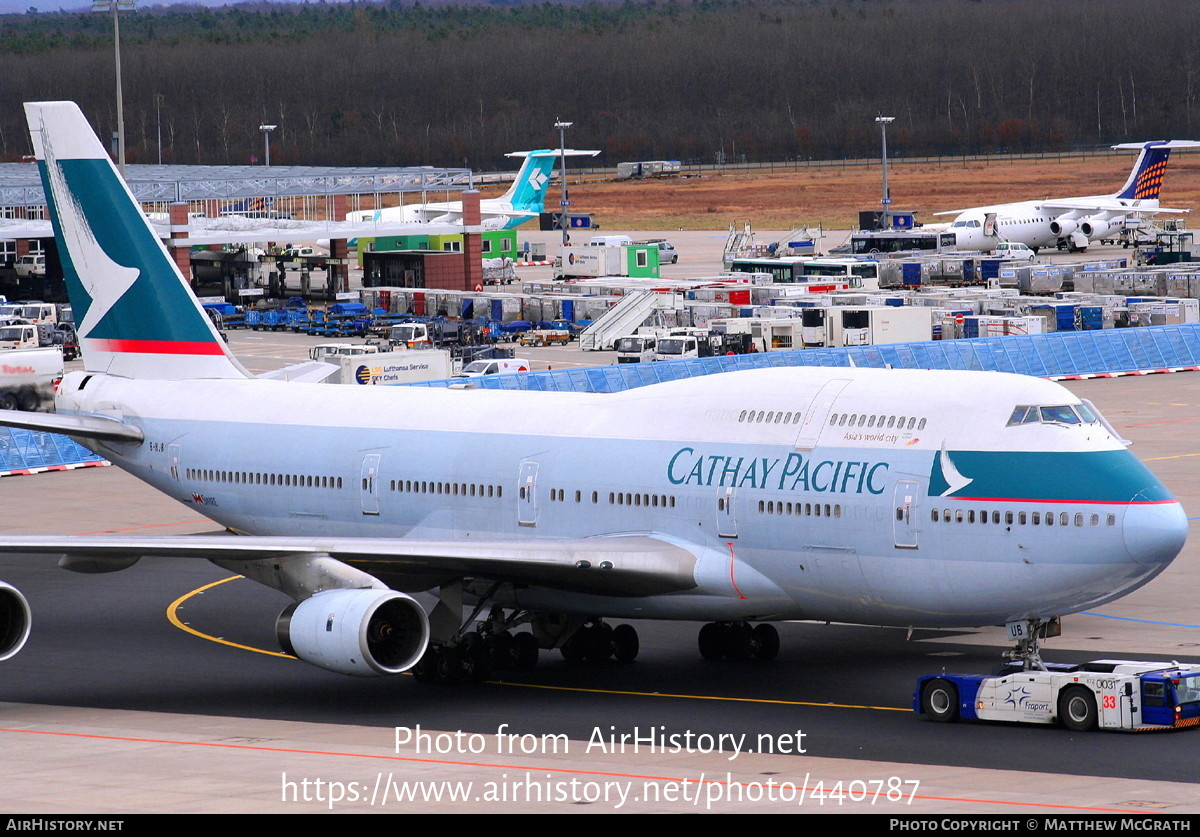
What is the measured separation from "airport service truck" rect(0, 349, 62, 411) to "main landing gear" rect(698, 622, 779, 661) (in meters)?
40.6

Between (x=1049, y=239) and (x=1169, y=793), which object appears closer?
(x=1169, y=793)

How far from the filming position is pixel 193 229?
119750 millimetres

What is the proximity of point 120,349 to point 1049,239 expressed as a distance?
117 meters

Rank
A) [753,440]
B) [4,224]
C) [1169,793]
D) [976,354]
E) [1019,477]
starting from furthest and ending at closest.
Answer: [4,224], [976,354], [753,440], [1019,477], [1169,793]

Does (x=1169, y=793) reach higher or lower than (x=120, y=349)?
lower

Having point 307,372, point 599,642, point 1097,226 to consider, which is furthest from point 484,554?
point 1097,226

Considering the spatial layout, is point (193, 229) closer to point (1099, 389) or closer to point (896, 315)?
point (896, 315)

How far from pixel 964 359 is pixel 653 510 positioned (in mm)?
45989

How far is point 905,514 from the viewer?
28.5 m

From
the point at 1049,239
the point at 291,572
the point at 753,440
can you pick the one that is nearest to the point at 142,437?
the point at 291,572

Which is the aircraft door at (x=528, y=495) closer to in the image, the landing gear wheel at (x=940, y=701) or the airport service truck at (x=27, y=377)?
the landing gear wheel at (x=940, y=701)

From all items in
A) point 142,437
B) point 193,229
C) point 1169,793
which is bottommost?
point 1169,793

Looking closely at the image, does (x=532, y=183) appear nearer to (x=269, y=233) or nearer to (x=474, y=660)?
(x=269, y=233)

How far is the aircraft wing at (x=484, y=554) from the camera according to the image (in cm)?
3073
